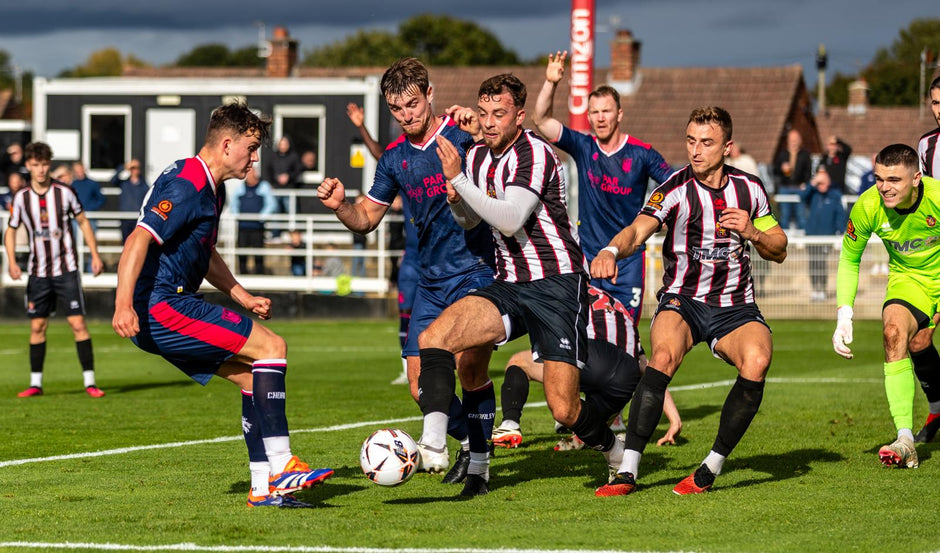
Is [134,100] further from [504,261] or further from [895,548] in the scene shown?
[895,548]

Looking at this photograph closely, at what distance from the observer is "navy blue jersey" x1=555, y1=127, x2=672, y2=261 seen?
9.78m

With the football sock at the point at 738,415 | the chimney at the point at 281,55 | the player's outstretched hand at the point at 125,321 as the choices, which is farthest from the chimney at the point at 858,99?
the player's outstretched hand at the point at 125,321

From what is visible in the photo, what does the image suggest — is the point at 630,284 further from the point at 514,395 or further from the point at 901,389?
the point at 901,389

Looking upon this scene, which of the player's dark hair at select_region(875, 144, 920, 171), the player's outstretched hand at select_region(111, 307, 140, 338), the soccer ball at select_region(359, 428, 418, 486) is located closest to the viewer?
the player's outstretched hand at select_region(111, 307, 140, 338)

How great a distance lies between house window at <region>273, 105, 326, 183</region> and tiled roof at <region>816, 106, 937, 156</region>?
120ft

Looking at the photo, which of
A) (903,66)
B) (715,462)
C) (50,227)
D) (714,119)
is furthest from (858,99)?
(715,462)

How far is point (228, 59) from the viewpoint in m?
118

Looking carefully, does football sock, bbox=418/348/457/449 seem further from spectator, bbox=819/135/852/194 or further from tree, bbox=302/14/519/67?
tree, bbox=302/14/519/67

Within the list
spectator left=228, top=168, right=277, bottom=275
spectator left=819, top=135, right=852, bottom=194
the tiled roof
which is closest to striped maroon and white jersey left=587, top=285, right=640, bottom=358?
spectator left=819, top=135, right=852, bottom=194

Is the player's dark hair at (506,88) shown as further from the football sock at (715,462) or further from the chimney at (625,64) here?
the chimney at (625,64)

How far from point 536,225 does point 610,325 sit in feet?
5.98

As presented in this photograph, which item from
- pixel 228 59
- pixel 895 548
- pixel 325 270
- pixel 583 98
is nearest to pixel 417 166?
pixel 895 548

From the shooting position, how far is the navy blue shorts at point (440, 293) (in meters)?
7.72

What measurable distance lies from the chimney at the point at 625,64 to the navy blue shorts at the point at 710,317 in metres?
43.6
